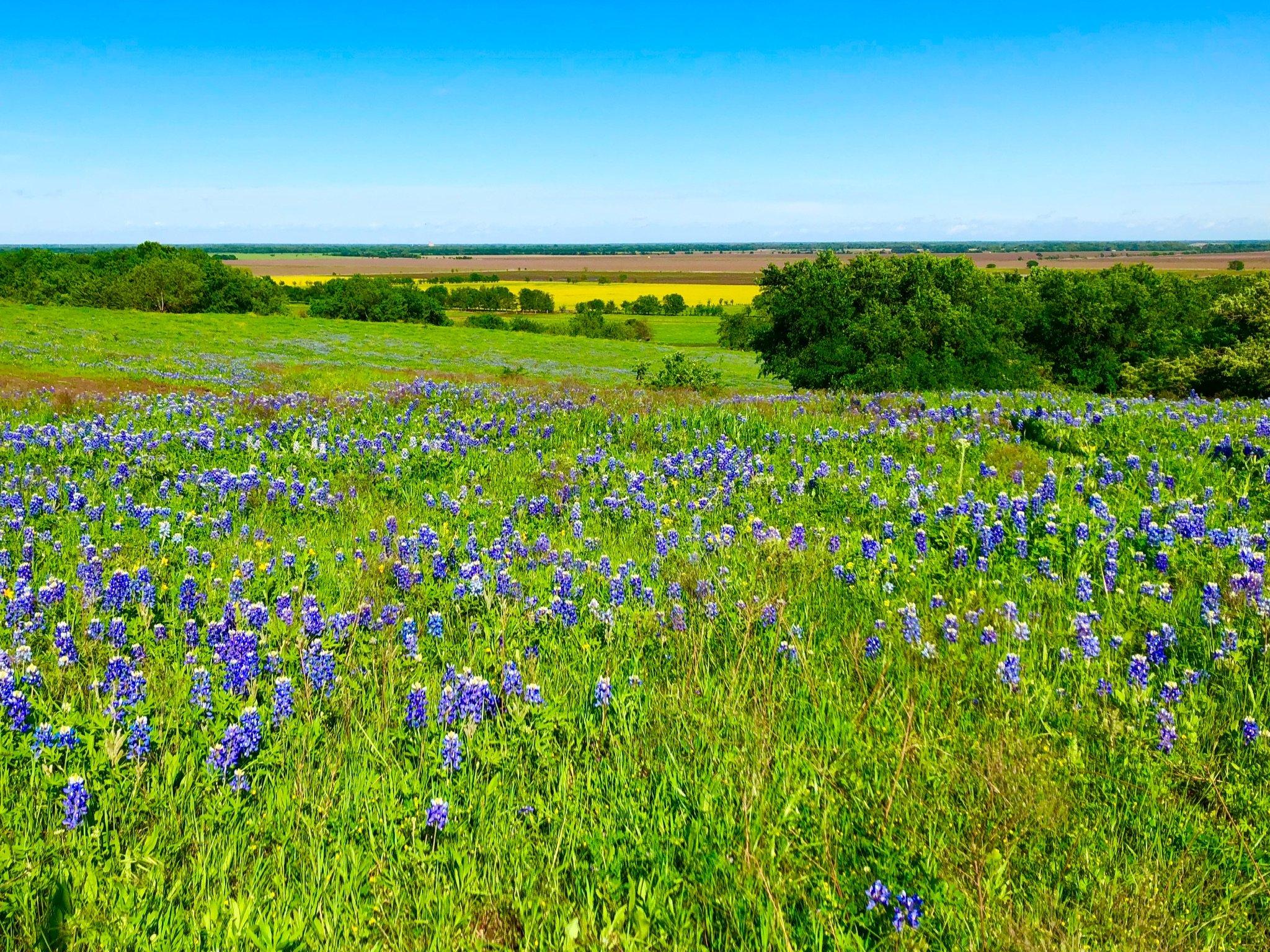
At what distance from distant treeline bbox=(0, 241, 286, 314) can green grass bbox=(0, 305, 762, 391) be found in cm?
3774

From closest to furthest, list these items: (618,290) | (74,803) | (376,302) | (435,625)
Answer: (74,803) → (435,625) → (376,302) → (618,290)

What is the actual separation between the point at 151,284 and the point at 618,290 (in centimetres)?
7619

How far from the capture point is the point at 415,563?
5.33m

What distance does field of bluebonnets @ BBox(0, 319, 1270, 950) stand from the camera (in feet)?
7.68

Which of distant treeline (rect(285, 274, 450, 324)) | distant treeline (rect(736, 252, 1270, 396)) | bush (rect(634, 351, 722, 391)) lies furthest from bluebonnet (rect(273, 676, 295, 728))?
distant treeline (rect(285, 274, 450, 324))

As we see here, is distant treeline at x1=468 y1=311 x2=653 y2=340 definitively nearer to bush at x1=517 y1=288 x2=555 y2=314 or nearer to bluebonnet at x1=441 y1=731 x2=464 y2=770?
bush at x1=517 y1=288 x2=555 y2=314

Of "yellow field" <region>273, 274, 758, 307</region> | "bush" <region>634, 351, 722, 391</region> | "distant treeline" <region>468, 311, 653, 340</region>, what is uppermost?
"yellow field" <region>273, 274, 758, 307</region>

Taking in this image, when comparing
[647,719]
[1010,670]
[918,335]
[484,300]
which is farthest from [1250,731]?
[484,300]

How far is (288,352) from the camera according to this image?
42.1 metres

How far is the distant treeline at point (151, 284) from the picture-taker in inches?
3617

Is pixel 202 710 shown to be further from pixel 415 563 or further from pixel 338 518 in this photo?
pixel 338 518

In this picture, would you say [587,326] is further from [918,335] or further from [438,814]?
[438,814]

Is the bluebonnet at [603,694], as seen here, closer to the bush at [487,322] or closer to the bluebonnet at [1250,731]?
the bluebonnet at [1250,731]

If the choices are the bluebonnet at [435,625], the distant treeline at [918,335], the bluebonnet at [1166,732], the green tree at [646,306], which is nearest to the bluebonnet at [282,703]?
the bluebonnet at [435,625]
